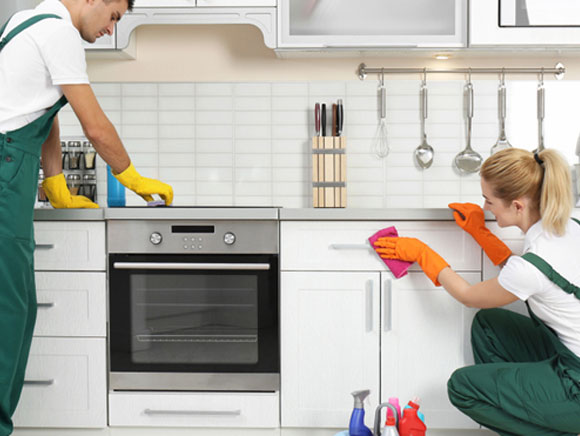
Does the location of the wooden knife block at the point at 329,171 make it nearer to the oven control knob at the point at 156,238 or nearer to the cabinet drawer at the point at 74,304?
the oven control knob at the point at 156,238

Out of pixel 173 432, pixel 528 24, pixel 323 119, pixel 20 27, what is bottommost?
pixel 173 432

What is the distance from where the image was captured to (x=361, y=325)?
204 centimetres

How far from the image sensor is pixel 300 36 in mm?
2383

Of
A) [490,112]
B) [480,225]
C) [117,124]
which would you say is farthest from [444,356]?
[117,124]

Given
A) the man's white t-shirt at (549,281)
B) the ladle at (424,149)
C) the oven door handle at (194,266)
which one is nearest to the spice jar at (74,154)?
the oven door handle at (194,266)

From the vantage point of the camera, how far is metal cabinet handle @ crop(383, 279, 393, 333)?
79.4 inches

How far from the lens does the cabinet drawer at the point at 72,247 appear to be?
6.70 ft

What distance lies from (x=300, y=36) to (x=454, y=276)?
116 cm

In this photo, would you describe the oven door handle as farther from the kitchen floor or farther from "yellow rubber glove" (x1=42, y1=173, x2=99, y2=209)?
the kitchen floor

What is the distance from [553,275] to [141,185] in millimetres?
1269

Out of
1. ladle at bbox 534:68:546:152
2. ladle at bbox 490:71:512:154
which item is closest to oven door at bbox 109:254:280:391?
ladle at bbox 490:71:512:154

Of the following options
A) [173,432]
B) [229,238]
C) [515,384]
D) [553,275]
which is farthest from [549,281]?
[173,432]

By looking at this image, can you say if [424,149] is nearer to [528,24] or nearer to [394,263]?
[528,24]

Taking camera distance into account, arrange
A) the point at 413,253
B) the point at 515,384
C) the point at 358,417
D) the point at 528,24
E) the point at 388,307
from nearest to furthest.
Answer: the point at 515,384 → the point at 358,417 → the point at 413,253 → the point at 388,307 → the point at 528,24
